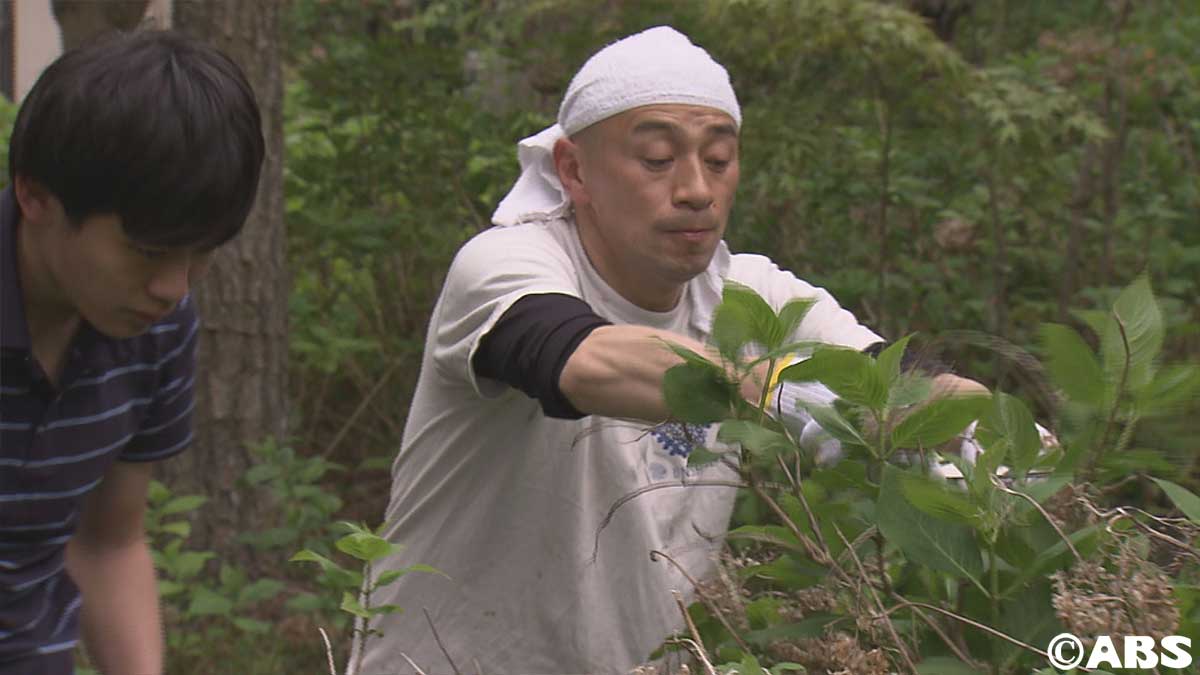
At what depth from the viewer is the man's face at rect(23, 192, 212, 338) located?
1924 mm

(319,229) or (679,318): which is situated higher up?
(679,318)

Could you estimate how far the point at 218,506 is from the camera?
5.62 metres

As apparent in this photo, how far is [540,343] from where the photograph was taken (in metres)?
2.11

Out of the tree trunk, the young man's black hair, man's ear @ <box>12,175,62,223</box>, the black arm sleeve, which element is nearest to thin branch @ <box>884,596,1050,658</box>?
the black arm sleeve

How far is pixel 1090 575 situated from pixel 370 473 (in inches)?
237

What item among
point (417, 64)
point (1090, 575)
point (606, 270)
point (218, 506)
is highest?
point (1090, 575)

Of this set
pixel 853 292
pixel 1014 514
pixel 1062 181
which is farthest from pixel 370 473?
pixel 1014 514

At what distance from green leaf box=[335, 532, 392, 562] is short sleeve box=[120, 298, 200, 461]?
76 cm

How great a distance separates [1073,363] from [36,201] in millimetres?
1227

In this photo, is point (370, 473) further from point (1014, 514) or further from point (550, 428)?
point (1014, 514)

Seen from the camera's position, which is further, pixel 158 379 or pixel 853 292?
pixel 853 292

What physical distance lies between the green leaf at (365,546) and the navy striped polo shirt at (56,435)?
0.67m

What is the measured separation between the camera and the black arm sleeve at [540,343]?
207 cm

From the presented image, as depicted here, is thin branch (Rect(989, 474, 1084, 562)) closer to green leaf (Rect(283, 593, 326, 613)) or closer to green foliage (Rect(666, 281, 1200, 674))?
green foliage (Rect(666, 281, 1200, 674))
